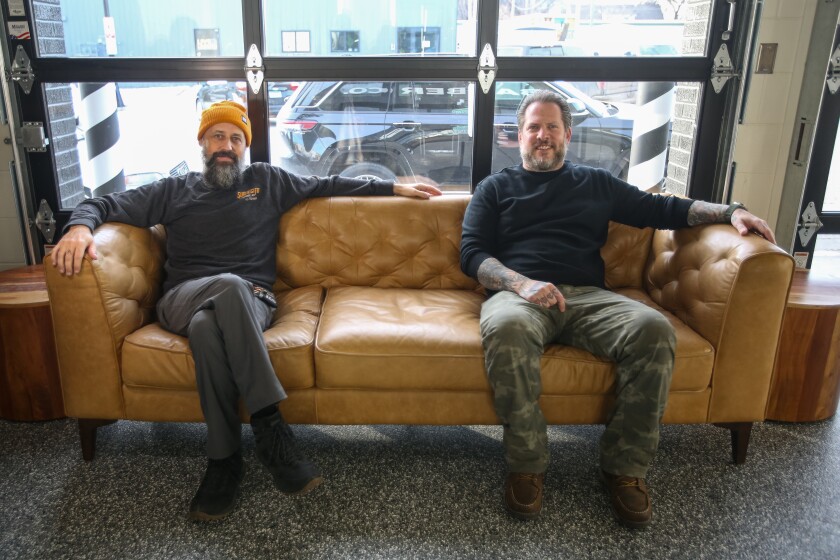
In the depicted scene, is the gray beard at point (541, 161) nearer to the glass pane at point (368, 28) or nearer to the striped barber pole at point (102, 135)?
the glass pane at point (368, 28)

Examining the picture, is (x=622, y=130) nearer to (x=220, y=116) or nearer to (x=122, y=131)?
(x=220, y=116)

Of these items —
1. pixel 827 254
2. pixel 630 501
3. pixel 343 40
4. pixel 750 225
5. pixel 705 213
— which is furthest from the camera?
pixel 827 254

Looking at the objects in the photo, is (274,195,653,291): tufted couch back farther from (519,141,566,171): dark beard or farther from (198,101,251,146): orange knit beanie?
(198,101,251,146): orange knit beanie

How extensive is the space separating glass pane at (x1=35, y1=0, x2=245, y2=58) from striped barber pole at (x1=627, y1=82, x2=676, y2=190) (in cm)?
190

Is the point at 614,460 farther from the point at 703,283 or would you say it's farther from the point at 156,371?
the point at 156,371

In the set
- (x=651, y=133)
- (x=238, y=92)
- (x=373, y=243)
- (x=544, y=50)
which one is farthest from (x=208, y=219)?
(x=651, y=133)

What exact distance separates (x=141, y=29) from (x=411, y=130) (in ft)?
4.30

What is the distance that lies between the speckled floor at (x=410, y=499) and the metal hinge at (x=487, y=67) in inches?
60.9

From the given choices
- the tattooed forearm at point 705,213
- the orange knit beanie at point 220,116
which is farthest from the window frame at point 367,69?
the tattooed forearm at point 705,213

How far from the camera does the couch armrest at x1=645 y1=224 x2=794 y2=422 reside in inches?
83.0

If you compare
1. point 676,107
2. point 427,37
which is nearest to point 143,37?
point 427,37

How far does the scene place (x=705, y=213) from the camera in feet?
7.91

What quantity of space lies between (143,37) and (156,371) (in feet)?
5.51

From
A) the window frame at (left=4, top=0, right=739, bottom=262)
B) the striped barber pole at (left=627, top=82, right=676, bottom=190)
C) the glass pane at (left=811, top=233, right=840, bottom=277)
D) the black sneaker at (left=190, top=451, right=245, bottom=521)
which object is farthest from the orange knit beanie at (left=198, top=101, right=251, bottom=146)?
the glass pane at (left=811, top=233, right=840, bottom=277)
